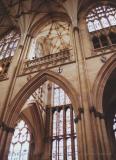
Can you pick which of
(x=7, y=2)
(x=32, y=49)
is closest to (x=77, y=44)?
(x=32, y=49)

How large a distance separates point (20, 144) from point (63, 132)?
2.85 m

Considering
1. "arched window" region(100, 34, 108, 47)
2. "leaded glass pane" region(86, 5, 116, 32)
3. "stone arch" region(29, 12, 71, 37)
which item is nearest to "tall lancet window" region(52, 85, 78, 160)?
"arched window" region(100, 34, 108, 47)

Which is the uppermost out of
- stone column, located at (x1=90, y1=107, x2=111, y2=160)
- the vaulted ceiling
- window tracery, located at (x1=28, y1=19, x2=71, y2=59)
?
the vaulted ceiling

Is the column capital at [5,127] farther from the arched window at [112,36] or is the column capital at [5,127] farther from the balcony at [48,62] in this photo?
the arched window at [112,36]

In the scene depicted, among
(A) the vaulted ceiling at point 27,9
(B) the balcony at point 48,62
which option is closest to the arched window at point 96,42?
(B) the balcony at point 48,62

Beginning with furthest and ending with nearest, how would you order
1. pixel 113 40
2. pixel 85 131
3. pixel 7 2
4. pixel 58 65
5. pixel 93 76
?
pixel 7 2
pixel 113 40
pixel 58 65
pixel 93 76
pixel 85 131

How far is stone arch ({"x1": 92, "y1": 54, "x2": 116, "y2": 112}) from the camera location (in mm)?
Result: 8094

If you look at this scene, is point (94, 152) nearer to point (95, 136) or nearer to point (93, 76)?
point (95, 136)

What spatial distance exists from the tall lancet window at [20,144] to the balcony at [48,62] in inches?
174

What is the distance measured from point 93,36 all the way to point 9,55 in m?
5.90

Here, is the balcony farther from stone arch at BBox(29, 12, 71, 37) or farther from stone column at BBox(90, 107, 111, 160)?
stone column at BBox(90, 107, 111, 160)

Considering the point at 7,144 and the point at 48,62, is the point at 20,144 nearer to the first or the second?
the point at 7,144

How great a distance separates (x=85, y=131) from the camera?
709 centimetres

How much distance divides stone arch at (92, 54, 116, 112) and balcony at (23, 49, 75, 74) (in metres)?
1.92
